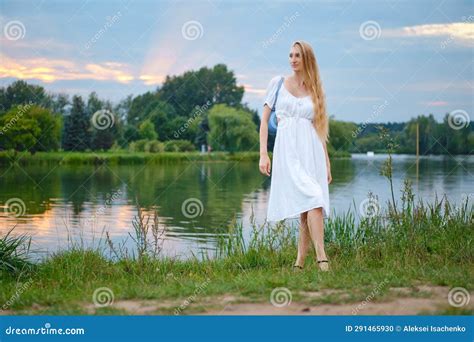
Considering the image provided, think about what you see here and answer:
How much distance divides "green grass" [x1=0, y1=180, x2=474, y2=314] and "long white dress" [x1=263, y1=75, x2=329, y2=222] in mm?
651

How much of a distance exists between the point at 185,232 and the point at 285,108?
788 centimetres

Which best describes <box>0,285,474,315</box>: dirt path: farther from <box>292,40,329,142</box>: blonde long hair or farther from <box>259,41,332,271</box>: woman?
<box>292,40,329,142</box>: blonde long hair

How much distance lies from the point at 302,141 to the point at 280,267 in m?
1.37

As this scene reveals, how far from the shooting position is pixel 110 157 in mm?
33031

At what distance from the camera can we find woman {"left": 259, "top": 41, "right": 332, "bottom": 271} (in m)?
6.26

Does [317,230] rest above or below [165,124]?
below

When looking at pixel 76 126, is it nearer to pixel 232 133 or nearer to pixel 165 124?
pixel 165 124

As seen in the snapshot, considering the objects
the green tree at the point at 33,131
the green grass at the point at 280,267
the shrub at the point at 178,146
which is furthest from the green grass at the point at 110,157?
the green grass at the point at 280,267

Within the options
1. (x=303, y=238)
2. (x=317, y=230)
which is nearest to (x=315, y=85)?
(x=317, y=230)

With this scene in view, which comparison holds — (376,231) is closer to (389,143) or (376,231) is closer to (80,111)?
(389,143)

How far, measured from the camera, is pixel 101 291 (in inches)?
223

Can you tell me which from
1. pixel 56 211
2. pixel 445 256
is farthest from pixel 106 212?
pixel 445 256

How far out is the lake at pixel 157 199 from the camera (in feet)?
31.7

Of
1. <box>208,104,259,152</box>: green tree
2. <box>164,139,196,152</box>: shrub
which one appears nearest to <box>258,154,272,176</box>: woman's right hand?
<box>164,139,196,152</box>: shrub
